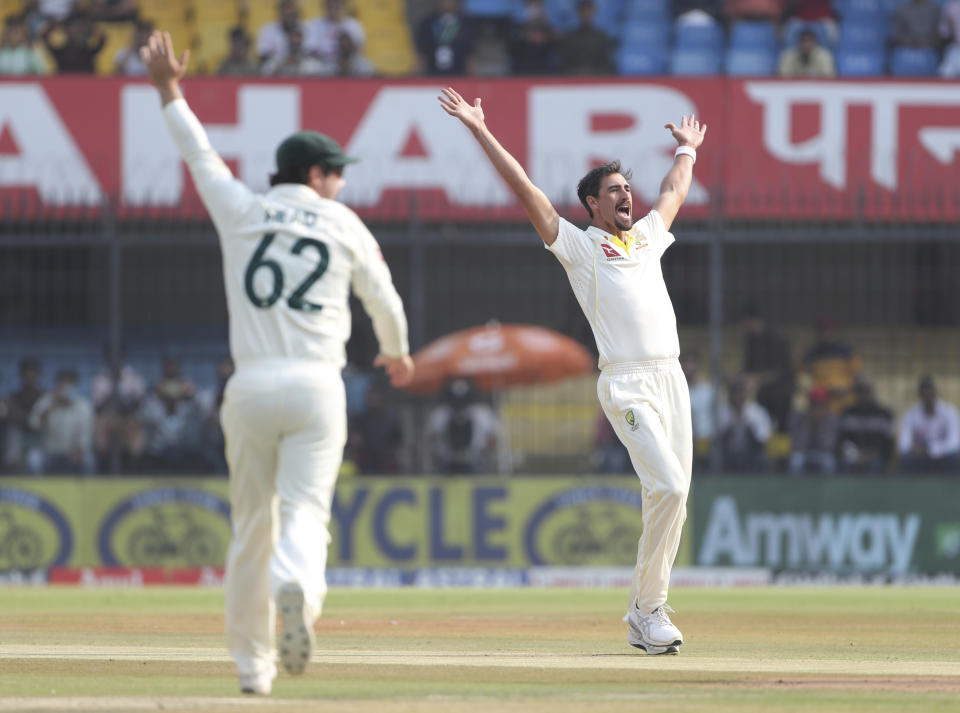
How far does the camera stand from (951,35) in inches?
771

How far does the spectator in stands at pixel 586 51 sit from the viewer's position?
62.1 feet

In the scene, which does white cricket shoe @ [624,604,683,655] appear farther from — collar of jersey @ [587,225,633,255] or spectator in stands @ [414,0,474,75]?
spectator in stands @ [414,0,474,75]

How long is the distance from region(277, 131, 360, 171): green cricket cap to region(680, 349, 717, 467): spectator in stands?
10095mm

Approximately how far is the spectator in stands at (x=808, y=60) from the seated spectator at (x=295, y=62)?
5023 mm

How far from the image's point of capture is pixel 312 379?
5.79m

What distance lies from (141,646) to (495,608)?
344 cm

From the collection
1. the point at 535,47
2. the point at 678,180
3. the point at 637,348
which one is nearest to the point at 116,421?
the point at 535,47

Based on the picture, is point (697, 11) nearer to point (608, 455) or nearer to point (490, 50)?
point (490, 50)

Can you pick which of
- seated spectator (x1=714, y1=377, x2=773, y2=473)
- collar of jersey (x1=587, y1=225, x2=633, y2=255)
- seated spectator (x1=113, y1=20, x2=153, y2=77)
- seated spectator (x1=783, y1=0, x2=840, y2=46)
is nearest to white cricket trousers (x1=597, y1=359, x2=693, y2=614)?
collar of jersey (x1=587, y1=225, x2=633, y2=255)

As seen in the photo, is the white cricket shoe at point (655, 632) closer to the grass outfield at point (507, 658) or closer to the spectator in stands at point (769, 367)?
the grass outfield at point (507, 658)

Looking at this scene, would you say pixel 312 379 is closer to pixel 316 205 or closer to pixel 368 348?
pixel 316 205

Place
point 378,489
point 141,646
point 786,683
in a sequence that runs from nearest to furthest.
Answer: point 786,683 → point 141,646 → point 378,489

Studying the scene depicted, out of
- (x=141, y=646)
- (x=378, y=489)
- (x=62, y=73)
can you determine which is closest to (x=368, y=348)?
(x=378, y=489)

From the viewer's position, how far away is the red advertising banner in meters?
17.3
